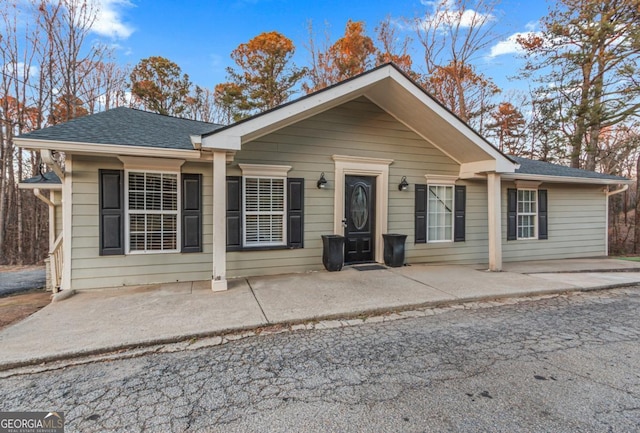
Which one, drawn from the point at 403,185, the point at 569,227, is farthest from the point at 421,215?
the point at 569,227

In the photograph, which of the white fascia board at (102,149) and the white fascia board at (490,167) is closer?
the white fascia board at (102,149)

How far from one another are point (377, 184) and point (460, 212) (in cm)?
233

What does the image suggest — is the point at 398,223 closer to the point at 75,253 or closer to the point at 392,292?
the point at 392,292

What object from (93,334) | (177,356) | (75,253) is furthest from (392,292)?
(75,253)

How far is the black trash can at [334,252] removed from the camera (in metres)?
5.80

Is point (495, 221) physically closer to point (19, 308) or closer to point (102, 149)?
point (102, 149)

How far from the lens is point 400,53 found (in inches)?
546

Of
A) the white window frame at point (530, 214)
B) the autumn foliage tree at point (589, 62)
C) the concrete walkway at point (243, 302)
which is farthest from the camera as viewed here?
the autumn foliage tree at point (589, 62)

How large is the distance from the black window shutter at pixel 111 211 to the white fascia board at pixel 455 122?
5077 millimetres

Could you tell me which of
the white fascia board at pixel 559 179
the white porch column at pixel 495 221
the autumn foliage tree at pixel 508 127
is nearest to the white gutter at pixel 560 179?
the white fascia board at pixel 559 179

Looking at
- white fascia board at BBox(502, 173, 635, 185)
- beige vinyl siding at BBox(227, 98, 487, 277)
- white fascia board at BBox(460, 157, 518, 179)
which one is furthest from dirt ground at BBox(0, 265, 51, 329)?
white fascia board at BBox(502, 173, 635, 185)

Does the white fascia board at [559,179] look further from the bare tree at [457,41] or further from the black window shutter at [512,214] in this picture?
the bare tree at [457,41]

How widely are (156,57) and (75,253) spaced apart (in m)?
12.3

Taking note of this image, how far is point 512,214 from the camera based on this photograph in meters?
7.67
